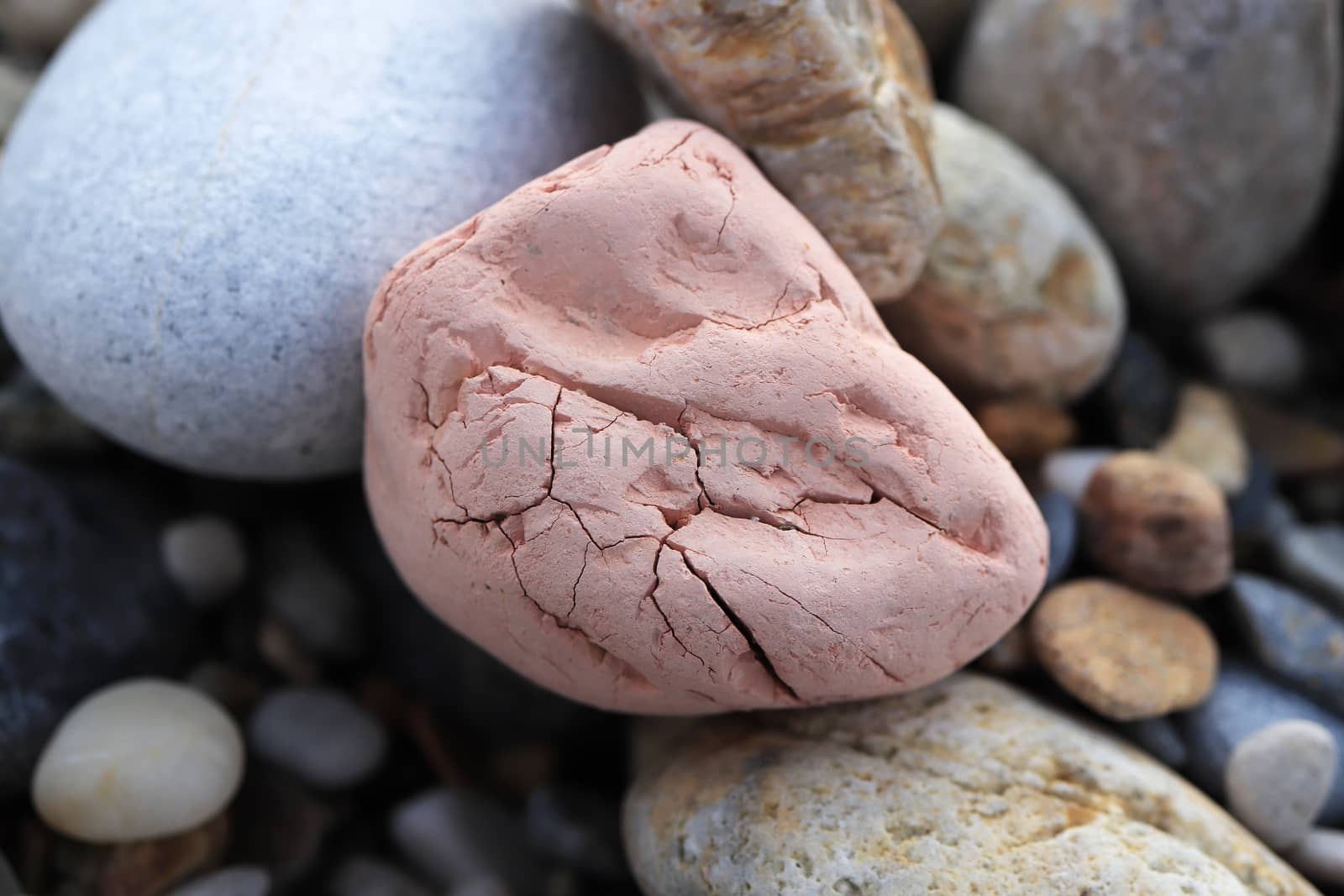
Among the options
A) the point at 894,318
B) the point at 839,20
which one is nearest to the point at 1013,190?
the point at 894,318

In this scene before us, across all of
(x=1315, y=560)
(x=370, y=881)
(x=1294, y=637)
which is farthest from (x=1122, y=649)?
(x=370, y=881)

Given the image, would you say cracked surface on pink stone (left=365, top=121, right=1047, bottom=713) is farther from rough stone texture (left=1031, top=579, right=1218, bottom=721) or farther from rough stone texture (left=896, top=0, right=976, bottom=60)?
rough stone texture (left=896, top=0, right=976, bottom=60)

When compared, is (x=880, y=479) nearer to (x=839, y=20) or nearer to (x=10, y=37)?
(x=839, y=20)

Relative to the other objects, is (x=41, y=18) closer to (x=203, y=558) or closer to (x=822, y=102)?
(x=203, y=558)

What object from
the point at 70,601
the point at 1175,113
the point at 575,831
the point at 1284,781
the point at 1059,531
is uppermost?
the point at 1175,113

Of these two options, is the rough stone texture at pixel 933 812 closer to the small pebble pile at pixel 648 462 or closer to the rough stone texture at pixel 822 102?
the small pebble pile at pixel 648 462

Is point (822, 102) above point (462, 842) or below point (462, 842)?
above

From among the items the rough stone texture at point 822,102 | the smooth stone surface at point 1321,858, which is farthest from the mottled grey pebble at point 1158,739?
the rough stone texture at point 822,102
